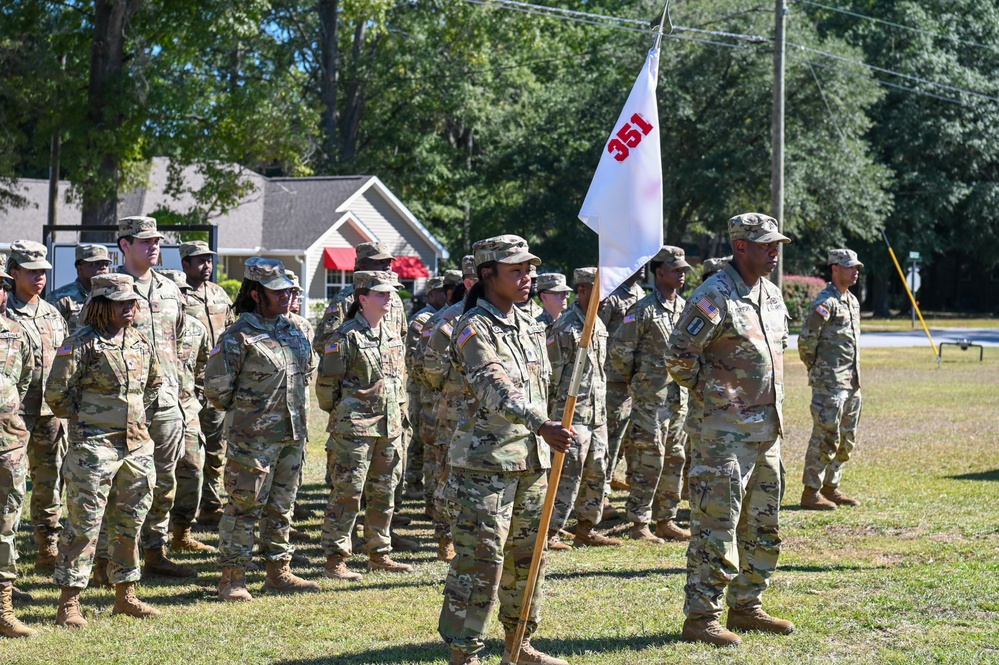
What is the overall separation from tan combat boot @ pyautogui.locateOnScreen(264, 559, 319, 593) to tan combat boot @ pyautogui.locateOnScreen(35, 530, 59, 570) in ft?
6.47

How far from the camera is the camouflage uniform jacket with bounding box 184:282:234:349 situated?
31.9 ft

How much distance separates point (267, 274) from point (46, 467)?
2.73m

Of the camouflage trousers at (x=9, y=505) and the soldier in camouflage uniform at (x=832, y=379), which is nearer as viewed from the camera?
the camouflage trousers at (x=9, y=505)

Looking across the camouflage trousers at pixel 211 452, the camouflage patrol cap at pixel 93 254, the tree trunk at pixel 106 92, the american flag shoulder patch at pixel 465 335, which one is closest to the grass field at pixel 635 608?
the camouflage trousers at pixel 211 452

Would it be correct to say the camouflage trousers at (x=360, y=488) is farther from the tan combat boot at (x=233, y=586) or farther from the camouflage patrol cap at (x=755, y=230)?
the camouflage patrol cap at (x=755, y=230)

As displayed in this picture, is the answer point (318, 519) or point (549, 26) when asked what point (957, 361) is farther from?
point (549, 26)

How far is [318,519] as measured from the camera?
35.6ft

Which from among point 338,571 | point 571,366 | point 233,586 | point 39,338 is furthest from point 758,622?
point 39,338

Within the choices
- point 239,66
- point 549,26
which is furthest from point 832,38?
point 239,66

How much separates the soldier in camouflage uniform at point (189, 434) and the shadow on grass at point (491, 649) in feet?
9.96

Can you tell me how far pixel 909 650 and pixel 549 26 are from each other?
4889cm

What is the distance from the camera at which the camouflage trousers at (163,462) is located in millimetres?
8227

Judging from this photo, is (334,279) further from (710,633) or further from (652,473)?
(710,633)

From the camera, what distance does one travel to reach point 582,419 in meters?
9.12
